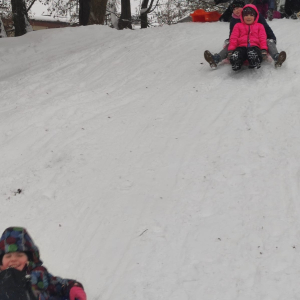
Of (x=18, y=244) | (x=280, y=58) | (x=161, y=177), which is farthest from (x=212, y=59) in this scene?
(x=18, y=244)

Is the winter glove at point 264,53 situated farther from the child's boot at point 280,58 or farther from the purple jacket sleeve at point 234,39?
the purple jacket sleeve at point 234,39

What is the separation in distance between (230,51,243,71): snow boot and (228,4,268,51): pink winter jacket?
1.32 feet

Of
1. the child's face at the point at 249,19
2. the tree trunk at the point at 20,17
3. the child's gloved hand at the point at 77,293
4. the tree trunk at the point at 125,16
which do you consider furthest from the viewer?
the tree trunk at the point at 125,16

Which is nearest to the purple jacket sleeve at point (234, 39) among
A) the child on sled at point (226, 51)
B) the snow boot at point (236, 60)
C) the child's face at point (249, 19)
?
the child's face at point (249, 19)

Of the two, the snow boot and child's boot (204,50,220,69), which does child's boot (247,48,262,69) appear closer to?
the snow boot

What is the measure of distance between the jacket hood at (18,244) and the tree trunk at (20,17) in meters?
9.07

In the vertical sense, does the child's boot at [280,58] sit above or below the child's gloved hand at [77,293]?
above

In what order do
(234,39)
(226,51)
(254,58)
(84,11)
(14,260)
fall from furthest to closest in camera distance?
(84,11)
(226,51)
(234,39)
(254,58)
(14,260)

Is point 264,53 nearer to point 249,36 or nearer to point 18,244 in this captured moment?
point 249,36

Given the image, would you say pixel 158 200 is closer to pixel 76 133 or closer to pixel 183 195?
pixel 183 195

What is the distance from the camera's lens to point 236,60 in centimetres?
555

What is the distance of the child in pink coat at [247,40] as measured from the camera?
→ 5.59 meters

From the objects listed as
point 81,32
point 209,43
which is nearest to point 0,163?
point 209,43

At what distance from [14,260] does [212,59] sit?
464cm
